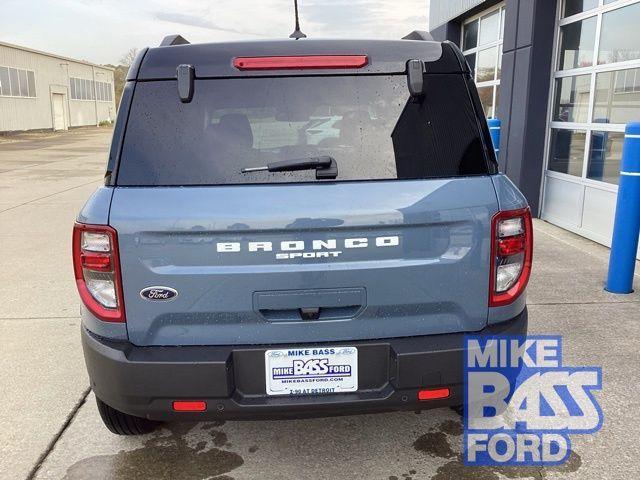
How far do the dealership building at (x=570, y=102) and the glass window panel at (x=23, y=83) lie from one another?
3488cm

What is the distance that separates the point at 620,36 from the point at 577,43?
37.0 inches

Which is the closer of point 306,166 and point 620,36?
point 306,166

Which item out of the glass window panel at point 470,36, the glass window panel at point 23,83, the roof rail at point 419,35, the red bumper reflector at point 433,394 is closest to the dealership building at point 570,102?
the glass window panel at point 470,36

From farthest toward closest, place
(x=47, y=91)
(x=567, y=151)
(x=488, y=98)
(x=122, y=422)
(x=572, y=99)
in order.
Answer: (x=47, y=91) → (x=488, y=98) → (x=567, y=151) → (x=572, y=99) → (x=122, y=422)

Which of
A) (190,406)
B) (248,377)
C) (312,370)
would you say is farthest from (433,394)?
(190,406)

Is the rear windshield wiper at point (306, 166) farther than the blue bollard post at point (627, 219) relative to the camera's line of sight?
No

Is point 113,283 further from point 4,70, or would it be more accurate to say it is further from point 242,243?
point 4,70

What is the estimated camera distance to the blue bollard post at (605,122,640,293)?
15.4ft

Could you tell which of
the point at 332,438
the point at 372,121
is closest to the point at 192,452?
the point at 332,438

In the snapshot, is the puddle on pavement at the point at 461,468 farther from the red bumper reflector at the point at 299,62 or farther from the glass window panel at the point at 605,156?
the glass window panel at the point at 605,156

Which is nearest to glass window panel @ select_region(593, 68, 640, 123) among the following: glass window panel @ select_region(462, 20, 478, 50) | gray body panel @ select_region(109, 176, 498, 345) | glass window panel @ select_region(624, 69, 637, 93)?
glass window panel @ select_region(624, 69, 637, 93)

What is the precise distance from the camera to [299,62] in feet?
7.52

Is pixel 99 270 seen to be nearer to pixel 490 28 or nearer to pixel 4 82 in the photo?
pixel 490 28

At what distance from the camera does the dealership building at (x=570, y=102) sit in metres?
6.68
